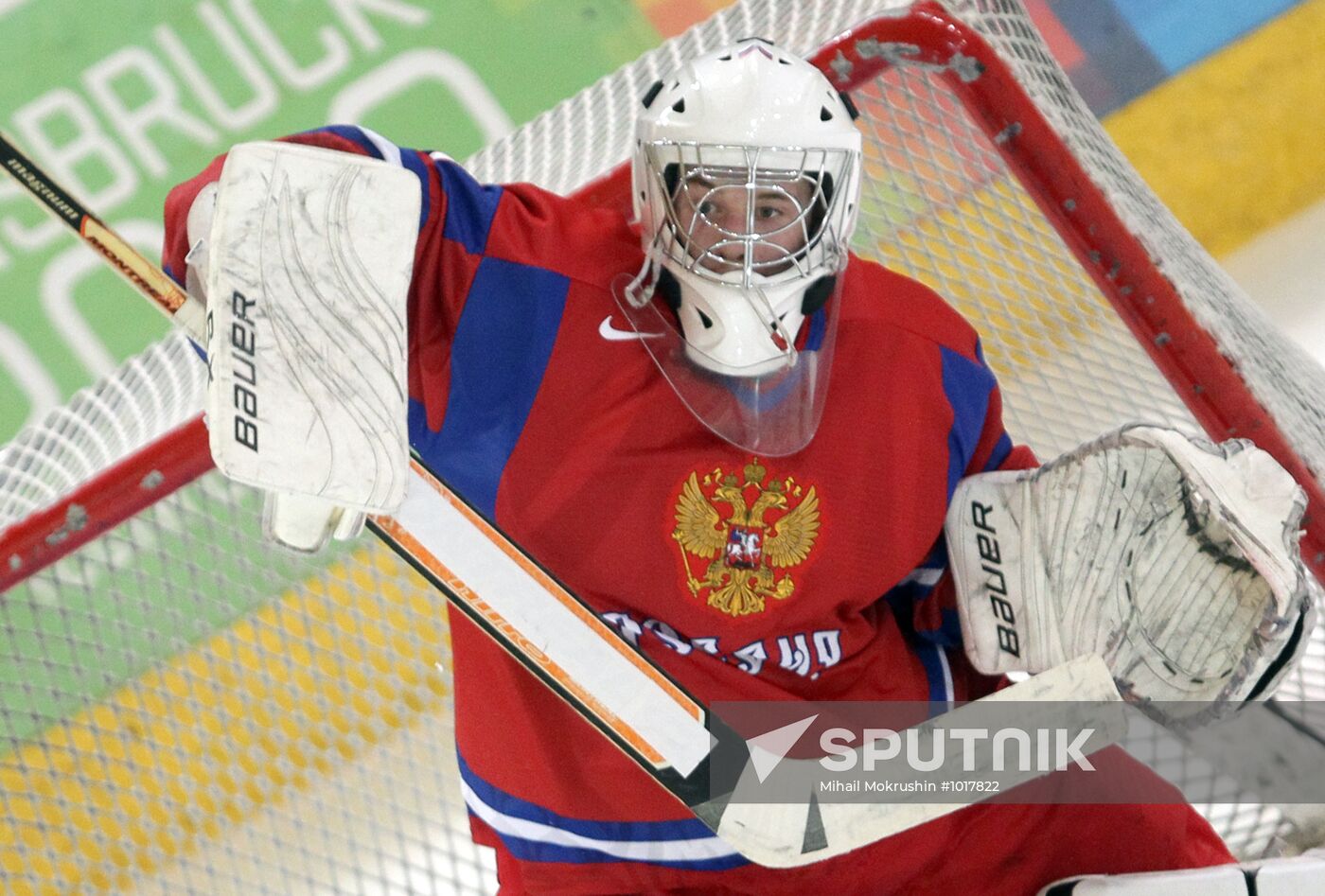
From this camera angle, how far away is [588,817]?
1.36 m

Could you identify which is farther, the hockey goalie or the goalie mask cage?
the goalie mask cage

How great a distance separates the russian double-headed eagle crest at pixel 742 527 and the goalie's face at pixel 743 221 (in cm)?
19

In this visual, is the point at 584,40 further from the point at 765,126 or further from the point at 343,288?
the point at 343,288

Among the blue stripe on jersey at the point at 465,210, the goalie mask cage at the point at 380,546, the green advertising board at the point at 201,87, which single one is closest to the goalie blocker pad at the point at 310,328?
the blue stripe on jersey at the point at 465,210


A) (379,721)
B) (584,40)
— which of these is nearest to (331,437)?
(379,721)

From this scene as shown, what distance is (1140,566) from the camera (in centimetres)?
135

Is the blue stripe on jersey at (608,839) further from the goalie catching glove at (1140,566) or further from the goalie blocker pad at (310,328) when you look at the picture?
the goalie blocker pad at (310,328)

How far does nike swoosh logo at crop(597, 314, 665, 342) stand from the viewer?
1.27 meters

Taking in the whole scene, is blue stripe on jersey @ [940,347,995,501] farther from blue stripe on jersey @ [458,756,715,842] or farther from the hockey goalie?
blue stripe on jersey @ [458,756,715,842]

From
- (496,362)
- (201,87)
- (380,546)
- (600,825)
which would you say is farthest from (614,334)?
(201,87)

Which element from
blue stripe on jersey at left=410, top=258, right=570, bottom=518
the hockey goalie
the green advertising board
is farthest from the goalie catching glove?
the green advertising board

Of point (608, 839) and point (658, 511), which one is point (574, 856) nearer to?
point (608, 839)

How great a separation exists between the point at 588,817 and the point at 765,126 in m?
0.69

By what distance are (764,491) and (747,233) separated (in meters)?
0.24
